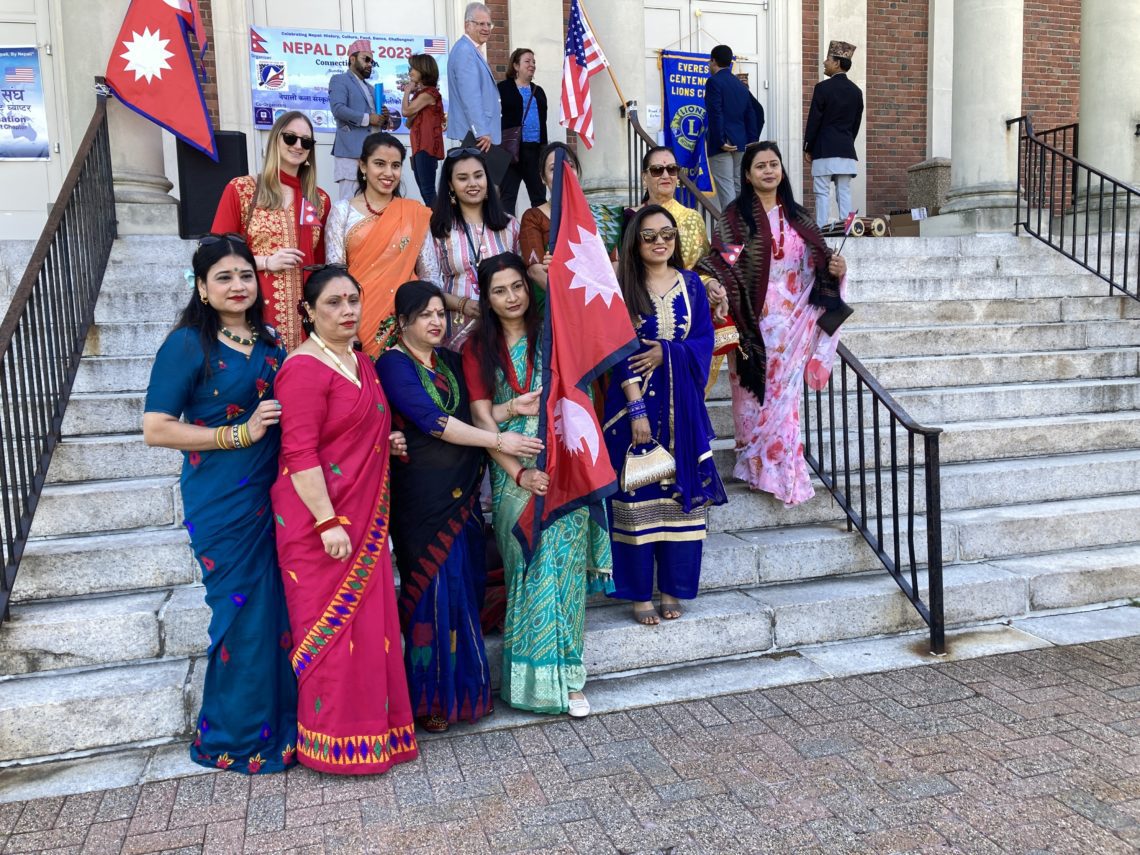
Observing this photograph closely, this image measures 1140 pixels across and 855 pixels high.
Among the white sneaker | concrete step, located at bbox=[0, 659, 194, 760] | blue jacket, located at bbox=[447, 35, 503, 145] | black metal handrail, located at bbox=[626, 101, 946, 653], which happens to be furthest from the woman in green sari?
blue jacket, located at bbox=[447, 35, 503, 145]

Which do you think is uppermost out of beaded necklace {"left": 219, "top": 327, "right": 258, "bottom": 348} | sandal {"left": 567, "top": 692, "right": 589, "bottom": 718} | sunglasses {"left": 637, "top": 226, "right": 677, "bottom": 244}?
sunglasses {"left": 637, "top": 226, "right": 677, "bottom": 244}

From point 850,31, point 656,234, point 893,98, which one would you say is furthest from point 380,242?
point 893,98

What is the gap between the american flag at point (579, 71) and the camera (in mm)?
7996

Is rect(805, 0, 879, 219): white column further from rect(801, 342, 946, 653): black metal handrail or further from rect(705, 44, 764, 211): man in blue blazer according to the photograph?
rect(801, 342, 946, 653): black metal handrail

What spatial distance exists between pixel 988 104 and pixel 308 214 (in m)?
7.22

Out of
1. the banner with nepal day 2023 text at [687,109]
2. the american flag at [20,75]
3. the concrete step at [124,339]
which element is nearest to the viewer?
the concrete step at [124,339]

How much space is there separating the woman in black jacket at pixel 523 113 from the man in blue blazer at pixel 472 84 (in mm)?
786

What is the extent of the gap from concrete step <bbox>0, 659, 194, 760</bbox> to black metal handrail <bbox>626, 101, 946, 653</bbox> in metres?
3.15

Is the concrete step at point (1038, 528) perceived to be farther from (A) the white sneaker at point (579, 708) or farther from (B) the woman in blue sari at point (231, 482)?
(B) the woman in blue sari at point (231, 482)

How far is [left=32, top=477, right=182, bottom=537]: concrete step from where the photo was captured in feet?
13.6

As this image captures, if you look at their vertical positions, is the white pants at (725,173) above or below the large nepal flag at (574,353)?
above

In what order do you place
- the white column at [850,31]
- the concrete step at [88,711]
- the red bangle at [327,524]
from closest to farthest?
the red bangle at [327,524]
the concrete step at [88,711]
the white column at [850,31]

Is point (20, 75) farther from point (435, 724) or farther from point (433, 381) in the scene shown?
point (435, 724)

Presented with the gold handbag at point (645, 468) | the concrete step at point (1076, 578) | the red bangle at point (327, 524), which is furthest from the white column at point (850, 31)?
the red bangle at point (327, 524)
